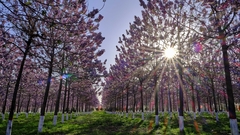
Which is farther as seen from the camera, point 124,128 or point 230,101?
point 124,128

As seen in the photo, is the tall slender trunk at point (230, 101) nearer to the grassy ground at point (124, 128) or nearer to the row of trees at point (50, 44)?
the grassy ground at point (124, 128)

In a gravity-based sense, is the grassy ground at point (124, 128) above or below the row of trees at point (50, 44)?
below

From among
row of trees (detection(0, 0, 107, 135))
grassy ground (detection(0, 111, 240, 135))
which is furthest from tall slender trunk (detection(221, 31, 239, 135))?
row of trees (detection(0, 0, 107, 135))

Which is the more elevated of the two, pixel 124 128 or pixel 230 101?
pixel 230 101

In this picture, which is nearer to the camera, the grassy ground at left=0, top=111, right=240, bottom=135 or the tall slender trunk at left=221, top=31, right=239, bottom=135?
the tall slender trunk at left=221, top=31, right=239, bottom=135

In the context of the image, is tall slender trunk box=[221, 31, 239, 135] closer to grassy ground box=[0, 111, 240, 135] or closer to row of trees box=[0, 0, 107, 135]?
grassy ground box=[0, 111, 240, 135]

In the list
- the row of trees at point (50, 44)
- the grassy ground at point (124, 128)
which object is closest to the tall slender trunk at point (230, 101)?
the grassy ground at point (124, 128)

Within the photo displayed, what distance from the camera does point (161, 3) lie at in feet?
35.9

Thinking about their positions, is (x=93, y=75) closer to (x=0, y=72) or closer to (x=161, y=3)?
(x=161, y=3)

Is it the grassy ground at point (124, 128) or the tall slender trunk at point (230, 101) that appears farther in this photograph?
the grassy ground at point (124, 128)

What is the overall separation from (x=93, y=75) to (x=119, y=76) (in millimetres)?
12623

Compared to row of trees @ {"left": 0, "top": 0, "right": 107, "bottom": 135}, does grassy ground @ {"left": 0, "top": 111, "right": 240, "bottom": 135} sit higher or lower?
lower

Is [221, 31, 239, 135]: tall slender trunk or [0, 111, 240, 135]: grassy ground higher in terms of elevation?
[221, 31, 239, 135]: tall slender trunk

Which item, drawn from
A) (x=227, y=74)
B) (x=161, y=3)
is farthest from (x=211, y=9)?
(x=227, y=74)
